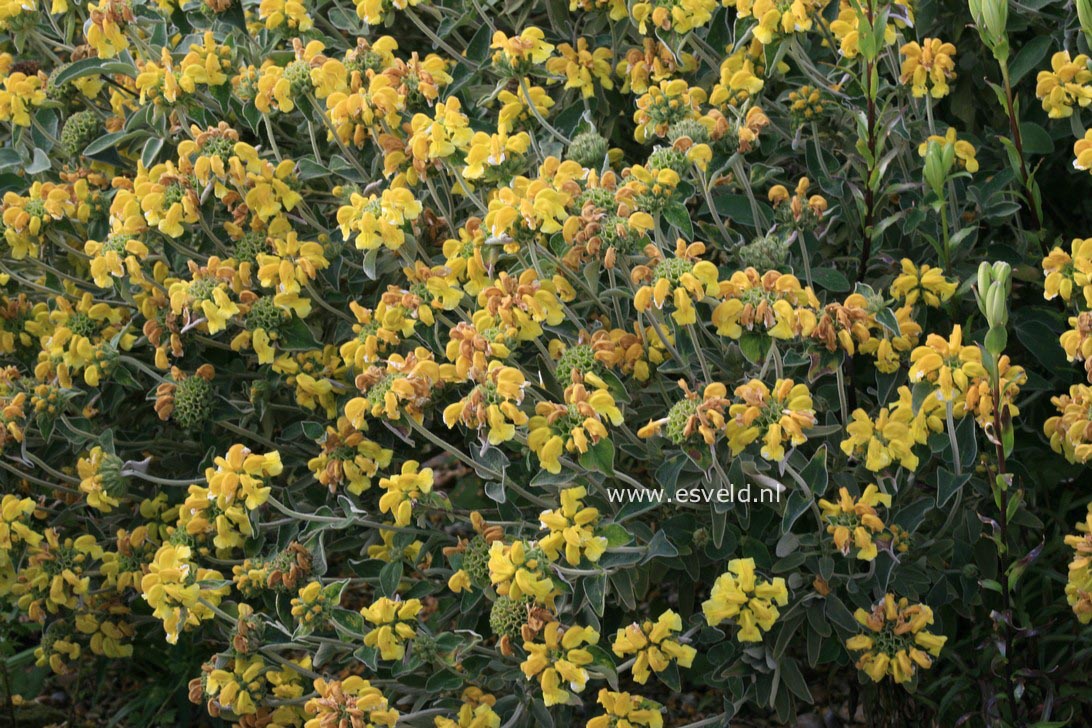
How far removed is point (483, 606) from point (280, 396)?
0.70 m

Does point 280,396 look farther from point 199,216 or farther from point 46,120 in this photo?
point 46,120

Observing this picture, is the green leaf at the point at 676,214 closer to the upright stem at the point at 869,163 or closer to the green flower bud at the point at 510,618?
the upright stem at the point at 869,163

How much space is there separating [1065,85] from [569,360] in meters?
1.02

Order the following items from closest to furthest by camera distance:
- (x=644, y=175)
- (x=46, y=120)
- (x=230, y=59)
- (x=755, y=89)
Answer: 1. (x=644, y=175)
2. (x=755, y=89)
3. (x=230, y=59)
4. (x=46, y=120)

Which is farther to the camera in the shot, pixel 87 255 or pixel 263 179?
pixel 87 255

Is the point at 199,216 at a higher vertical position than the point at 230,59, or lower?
lower

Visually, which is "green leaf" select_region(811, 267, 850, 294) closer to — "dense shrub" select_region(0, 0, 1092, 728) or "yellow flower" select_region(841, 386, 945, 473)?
"dense shrub" select_region(0, 0, 1092, 728)

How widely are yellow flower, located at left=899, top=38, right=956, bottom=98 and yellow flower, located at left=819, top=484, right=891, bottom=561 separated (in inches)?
29.9

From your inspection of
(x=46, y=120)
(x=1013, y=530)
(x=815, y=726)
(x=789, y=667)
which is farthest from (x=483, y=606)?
(x=46, y=120)

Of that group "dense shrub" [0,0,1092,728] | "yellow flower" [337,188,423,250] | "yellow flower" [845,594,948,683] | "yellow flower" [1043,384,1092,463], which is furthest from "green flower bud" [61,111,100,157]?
"yellow flower" [1043,384,1092,463]

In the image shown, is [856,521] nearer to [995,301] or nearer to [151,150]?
[995,301]

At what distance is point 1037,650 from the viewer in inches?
83.5

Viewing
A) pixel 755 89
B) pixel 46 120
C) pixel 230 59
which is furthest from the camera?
pixel 46 120

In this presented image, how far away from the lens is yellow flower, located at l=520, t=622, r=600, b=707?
192cm
